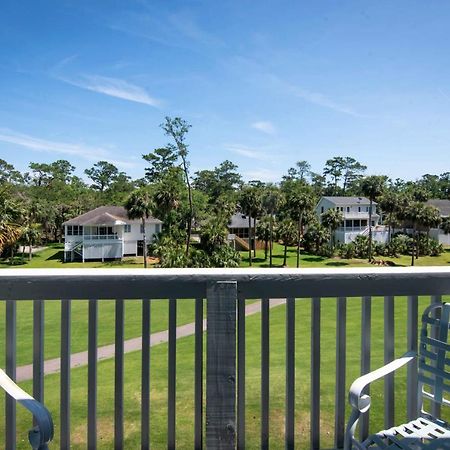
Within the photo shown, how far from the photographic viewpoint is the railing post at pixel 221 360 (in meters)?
1.35

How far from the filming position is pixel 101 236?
29.5 metres

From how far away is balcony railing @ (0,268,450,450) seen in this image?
4.46ft

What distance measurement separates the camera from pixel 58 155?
177 ft

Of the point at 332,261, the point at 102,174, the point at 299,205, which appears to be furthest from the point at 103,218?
the point at 102,174

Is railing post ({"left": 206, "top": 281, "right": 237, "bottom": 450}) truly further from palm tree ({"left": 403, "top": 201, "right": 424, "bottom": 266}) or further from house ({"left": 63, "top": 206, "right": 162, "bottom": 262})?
palm tree ({"left": 403, "top": 201, "right": 424, "bottom": 266})

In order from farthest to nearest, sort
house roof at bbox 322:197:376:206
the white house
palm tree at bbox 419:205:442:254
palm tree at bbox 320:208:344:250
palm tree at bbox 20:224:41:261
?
house roof at bbox 322:197:376:206, the white house, palm tree at bbox 320:208:344:250, palm tree at bbox 419:205:442:254, palm tree at bbox 20:224:41:261

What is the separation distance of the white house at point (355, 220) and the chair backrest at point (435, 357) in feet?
112

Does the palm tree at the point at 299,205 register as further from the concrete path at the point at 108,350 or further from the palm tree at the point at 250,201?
the concrete path at the point at 108,350

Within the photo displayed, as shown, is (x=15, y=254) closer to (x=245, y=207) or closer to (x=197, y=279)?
(x=245, y=207)

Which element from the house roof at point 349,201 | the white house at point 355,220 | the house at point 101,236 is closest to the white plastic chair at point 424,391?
the house at point 101,236

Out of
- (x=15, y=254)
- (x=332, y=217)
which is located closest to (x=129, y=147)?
(x=15, y=254)

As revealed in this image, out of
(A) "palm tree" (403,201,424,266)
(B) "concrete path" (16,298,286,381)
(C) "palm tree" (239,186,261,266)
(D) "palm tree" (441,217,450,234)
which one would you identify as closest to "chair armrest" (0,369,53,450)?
(B) "concrete path" (16,298,286,381)

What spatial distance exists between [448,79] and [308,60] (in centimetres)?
981

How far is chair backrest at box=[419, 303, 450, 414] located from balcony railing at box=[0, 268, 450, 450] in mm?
80
